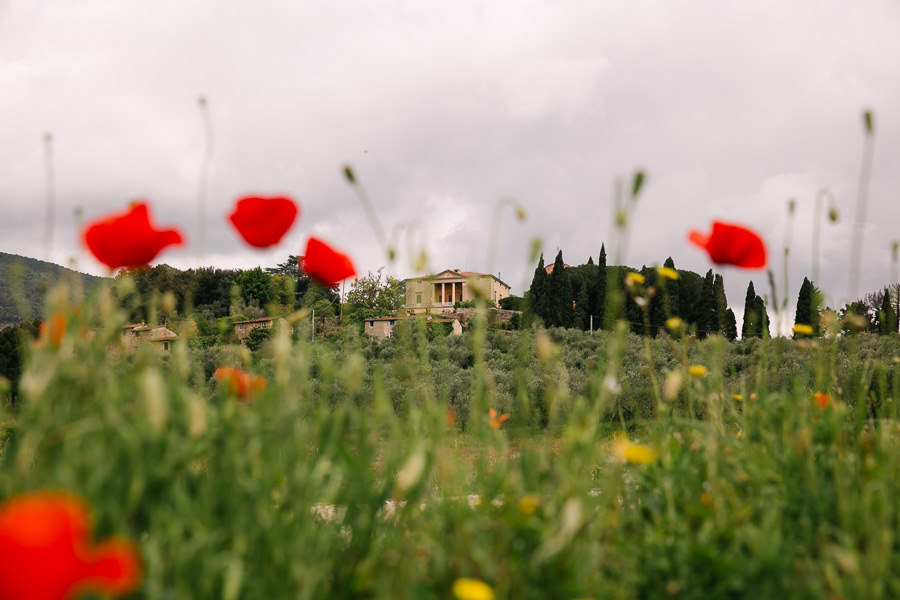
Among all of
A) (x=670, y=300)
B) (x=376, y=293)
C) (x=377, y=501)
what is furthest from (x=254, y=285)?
(x=377, y=501)

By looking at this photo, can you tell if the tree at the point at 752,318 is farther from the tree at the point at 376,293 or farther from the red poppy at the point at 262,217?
the tree at the point at 376,293

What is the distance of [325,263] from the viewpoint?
171cm

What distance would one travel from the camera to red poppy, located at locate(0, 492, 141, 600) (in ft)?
2.62

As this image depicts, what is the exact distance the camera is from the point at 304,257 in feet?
5.78

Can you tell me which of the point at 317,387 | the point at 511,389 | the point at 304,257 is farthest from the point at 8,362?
the point at 304,257

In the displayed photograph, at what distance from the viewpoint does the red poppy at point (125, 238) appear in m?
1.41

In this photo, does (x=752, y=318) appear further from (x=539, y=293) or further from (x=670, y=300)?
(x=539, y=293)

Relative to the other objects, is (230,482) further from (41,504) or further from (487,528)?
(487,528)

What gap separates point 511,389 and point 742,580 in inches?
312

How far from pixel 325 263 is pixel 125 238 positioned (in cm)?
51

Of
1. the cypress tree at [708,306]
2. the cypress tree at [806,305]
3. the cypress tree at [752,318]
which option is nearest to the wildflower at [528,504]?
the cypress tree at [806,305]

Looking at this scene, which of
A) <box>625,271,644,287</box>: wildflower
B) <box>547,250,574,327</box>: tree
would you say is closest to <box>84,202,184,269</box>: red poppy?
<box>625,271,644,287</box>: wildflower

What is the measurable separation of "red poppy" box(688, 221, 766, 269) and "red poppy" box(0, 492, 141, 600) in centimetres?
174

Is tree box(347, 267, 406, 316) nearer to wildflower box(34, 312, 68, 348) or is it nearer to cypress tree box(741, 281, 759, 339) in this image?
cypress tree box(741, 281, 759, 339)
